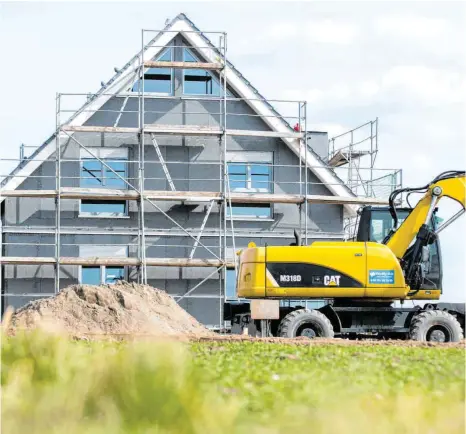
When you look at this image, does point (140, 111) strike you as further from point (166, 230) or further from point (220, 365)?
point (220, 365)

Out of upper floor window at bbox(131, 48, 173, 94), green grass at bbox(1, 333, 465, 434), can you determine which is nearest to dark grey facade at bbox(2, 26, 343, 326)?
upper floor window at bbox(131, 48, 173, 94)

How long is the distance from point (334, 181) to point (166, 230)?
5233 millimetres

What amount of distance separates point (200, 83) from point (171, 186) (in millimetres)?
3651

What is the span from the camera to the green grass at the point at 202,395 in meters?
5.55

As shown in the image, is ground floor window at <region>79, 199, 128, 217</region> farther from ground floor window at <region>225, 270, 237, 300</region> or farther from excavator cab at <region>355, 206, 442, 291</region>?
excavator cab at <region>355, 206, 442, 291</region>

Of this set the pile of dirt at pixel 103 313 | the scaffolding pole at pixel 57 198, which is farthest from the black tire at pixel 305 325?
the scaffolding pole at pixel 57 198

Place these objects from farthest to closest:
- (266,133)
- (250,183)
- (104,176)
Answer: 1. (250,183)
2. (104,176)
3. (266,133)

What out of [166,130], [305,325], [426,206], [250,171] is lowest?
[305,325]

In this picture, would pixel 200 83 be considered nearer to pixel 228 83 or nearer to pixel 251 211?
pixel 228 83

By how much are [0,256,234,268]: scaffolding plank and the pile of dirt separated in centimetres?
382

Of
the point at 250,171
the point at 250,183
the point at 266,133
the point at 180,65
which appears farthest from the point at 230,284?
the point at 180,65

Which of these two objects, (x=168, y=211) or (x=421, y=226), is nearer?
(x=421, y=226)

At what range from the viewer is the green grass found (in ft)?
18.2

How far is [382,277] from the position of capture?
1780 cm
